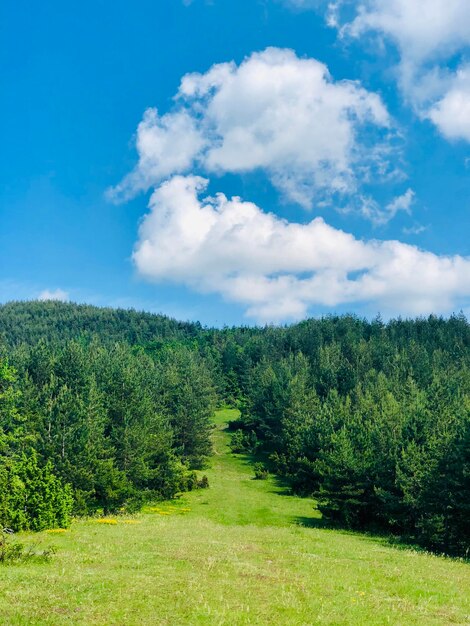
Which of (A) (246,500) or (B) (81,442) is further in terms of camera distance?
(A) (246,500)

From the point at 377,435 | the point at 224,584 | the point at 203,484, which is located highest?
the point at 377,435

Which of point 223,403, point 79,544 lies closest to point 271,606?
point 79,544

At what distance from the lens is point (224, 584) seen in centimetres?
2011

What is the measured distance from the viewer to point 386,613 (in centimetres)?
1819

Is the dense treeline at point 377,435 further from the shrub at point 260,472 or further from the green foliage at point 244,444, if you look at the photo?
the shrub at point 260,472

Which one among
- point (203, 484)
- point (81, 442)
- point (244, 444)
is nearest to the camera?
point (81, 442)

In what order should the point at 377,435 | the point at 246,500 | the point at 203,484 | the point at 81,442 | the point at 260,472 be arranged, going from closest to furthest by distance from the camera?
the point at 81,442, the point at 377,435, the point at 246,500, the point at 203,484, the point at 260,472

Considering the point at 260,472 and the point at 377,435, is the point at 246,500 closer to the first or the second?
the point at 377,435

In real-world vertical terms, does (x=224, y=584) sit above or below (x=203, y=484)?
above

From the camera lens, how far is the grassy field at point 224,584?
55.2ft

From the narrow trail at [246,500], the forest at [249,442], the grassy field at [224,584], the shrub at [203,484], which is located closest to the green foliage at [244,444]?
the forest at [249,442]

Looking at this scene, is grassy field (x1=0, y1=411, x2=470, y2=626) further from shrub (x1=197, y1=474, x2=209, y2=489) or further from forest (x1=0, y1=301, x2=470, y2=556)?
shrub (x1=197, y1=474, x2=209, y2=489)

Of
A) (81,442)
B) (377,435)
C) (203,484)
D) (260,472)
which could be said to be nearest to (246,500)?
(203,484)

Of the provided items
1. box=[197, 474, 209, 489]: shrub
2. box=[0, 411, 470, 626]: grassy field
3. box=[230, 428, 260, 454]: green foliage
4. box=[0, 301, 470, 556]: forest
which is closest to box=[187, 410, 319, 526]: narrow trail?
box=[197, 474, 209, 489]: shrub
